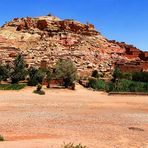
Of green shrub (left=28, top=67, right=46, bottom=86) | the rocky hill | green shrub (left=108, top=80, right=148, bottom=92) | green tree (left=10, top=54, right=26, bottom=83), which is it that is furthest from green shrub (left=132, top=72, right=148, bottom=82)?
green tree (left=10, top=54, right=26, bottom=83)

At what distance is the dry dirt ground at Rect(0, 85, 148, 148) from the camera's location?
21156 millimetres

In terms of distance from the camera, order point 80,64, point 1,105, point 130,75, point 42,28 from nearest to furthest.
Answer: point 1,105, point 130,75, point 80,64, point 42,28

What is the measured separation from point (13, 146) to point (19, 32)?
9654cm

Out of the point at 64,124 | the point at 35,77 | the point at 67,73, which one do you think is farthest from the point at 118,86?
the point at 64,124

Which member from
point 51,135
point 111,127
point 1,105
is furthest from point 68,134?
point 1,105

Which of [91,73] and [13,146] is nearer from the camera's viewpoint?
[13,146]

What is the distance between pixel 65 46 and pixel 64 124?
243ft

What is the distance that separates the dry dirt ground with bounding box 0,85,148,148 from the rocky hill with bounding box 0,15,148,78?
36892 millimetres

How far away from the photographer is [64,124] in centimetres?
2808

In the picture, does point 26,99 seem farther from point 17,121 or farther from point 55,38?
point 55,38

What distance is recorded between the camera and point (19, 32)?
111000 millimetres

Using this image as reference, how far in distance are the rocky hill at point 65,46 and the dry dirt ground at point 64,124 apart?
36892 millimetres

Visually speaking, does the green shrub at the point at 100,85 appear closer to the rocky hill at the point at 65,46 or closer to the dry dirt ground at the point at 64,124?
the dry dirt ground at the point at 64,124

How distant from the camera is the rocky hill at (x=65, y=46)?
87.2 meters
